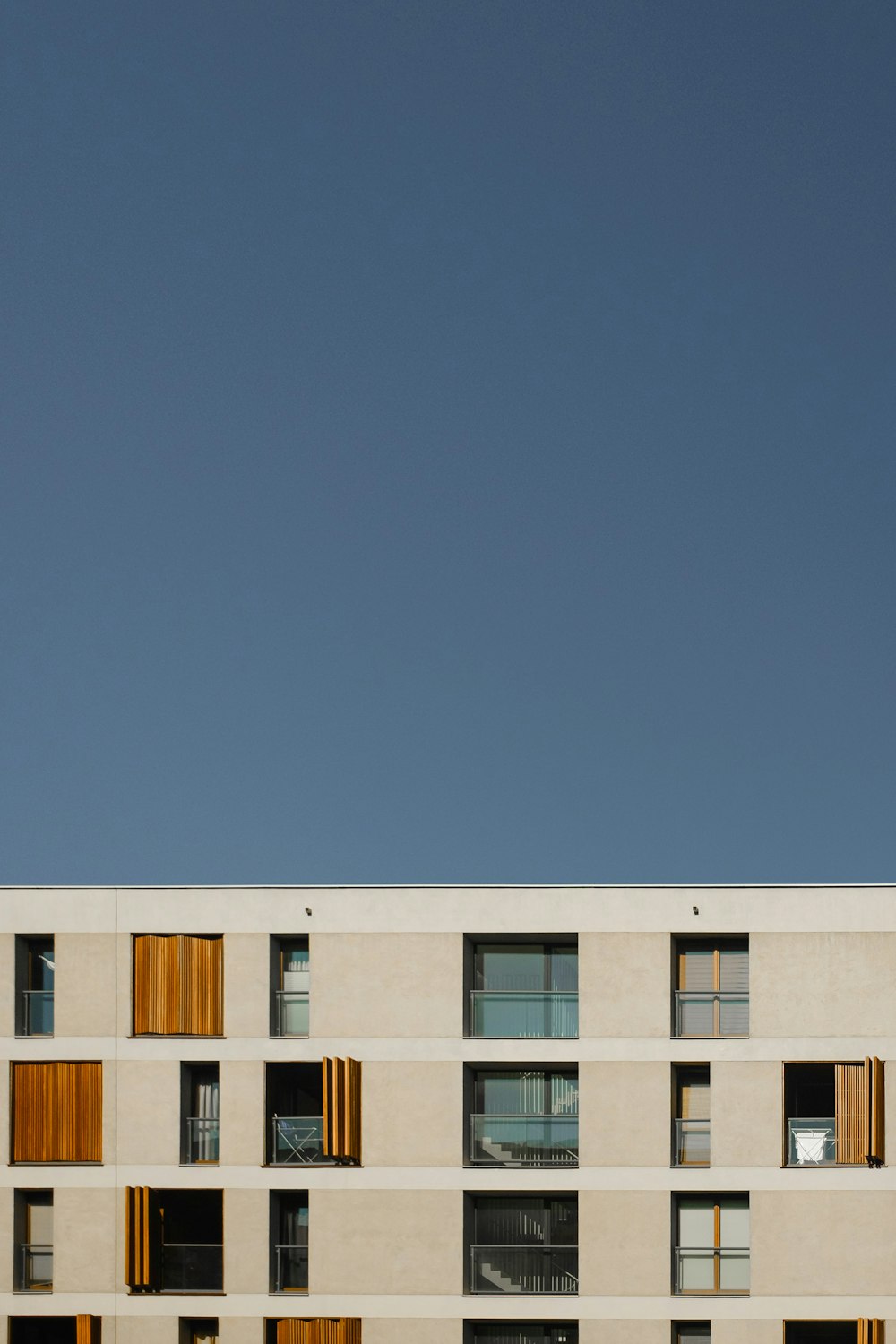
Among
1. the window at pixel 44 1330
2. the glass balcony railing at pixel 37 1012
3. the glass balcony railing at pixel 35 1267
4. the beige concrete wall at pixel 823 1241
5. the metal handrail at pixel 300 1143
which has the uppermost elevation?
the glass balcony railing at pixel 37 1012

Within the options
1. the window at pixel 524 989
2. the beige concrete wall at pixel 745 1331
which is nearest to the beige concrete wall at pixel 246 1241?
the window at pixel 524 989

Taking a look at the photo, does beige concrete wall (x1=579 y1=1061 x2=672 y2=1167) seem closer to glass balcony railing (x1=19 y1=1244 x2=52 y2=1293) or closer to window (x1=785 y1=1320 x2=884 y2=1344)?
window (x1=785 y1=1320 x2=884 y2=1344)

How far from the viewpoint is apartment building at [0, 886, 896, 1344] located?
37406 mm

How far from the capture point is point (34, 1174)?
126ft

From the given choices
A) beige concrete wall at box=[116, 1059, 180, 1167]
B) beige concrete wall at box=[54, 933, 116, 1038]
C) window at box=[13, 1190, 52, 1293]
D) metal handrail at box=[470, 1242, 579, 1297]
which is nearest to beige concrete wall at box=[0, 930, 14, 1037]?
beige concrete wall at box=[54, 933, 116, 1038]

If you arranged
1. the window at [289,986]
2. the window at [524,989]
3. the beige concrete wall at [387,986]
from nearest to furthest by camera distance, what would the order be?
the beige concrete wall at [387,986] → the window at [524,989] → the window at [289,986]

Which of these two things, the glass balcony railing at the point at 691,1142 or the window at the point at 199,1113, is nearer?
the glass balcony railing at the point at 691,1142

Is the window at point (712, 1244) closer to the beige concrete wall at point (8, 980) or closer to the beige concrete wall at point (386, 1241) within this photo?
the beige concrete wall at point (386, 1241)

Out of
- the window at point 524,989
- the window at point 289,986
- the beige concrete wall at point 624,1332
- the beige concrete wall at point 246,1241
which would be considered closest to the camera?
the beige concrete wall at point 624,1332

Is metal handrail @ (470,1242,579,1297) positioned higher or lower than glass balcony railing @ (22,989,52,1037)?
lower

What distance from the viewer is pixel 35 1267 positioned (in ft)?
126

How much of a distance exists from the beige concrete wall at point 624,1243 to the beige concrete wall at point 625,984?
10.6 feet

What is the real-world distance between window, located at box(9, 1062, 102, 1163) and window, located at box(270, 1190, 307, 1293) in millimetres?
3798

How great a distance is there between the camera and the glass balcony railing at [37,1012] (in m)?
39.4
